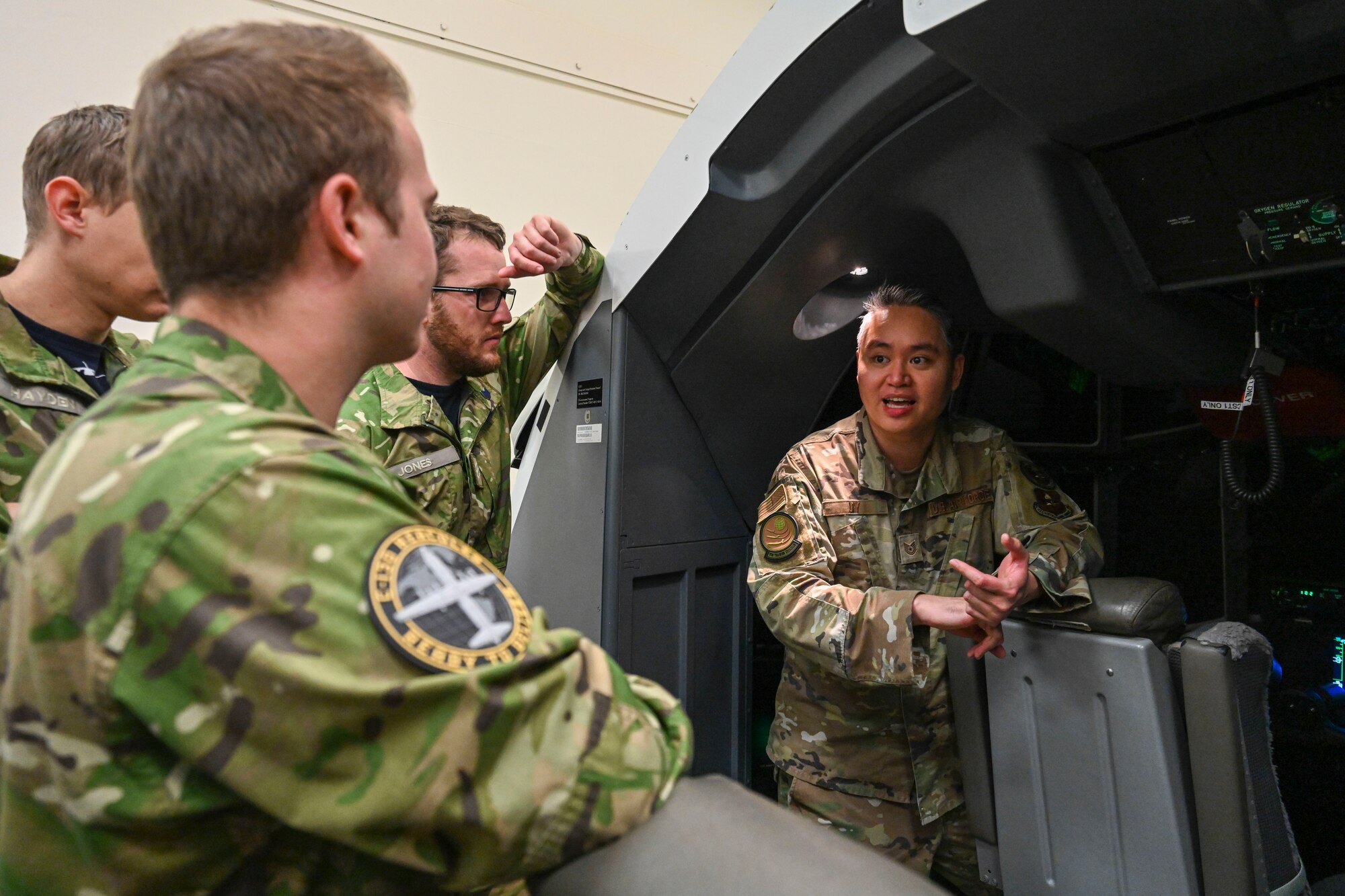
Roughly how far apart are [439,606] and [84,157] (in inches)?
45.6

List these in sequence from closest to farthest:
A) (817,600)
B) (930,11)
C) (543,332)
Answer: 1. (930,11)
2. (817,600)
3. (543,332)

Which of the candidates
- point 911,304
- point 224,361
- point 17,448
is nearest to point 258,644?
point 224,361

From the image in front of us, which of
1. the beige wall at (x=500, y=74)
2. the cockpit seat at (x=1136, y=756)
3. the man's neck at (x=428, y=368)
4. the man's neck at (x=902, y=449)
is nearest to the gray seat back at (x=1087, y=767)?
the cockpit seat at (x=1136, y=756)

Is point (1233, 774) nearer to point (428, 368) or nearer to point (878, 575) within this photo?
point (878, 575)

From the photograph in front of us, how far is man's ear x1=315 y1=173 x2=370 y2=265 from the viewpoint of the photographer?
24.7 inches

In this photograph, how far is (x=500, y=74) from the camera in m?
2.85

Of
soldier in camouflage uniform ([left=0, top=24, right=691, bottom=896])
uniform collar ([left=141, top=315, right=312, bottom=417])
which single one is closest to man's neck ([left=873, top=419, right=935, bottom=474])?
soldier in camouflage uniform ([left=0, top=24, right=691, bottom=896])

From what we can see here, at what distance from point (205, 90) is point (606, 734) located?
0.55 m

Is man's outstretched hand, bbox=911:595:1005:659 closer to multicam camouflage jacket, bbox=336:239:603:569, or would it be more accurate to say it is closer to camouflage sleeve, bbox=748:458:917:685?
camouflage sleeve, bbox=748:458:917:685

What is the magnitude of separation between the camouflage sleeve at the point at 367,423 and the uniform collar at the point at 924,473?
994mm

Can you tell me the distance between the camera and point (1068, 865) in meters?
1.28

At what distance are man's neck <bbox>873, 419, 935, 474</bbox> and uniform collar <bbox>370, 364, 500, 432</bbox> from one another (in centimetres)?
93

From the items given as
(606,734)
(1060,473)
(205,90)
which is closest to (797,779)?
(1060,473)

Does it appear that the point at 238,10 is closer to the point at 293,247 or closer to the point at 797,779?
the point at 293,247
